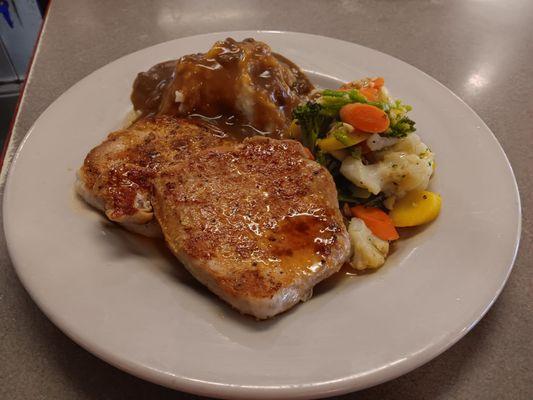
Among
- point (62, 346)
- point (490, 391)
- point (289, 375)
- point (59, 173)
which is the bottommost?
point (490, 391)

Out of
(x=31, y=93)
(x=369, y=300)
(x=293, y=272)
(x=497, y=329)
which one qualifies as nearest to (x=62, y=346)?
(x=293, y=272)

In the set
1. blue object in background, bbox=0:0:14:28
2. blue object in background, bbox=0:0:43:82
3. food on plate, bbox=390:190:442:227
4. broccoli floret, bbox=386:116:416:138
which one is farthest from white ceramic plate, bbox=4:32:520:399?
blue object in background, bbox=0:0:14:28

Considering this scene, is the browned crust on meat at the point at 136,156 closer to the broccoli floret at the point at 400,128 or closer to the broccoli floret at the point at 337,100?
the broccoli floret at the point at 337,100

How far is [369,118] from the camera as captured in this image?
7.09 ft

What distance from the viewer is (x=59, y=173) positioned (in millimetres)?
2139

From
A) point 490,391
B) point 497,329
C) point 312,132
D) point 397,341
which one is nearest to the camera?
point 397,341

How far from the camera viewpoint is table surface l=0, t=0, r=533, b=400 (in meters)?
1.69

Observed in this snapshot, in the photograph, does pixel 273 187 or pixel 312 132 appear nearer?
pixel 273 187

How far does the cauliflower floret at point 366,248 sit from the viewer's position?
199cm

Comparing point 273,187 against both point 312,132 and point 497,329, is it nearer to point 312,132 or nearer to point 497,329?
point 312,132

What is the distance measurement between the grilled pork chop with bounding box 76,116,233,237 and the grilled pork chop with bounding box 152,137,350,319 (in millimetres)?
116

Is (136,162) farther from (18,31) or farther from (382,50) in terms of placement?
(18,31)

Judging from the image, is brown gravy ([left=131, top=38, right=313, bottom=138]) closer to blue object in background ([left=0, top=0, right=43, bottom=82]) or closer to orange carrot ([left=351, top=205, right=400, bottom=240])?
orange carrot ([left=351, top=205, right=400, bottom=240])

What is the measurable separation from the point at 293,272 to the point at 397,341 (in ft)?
1.45
